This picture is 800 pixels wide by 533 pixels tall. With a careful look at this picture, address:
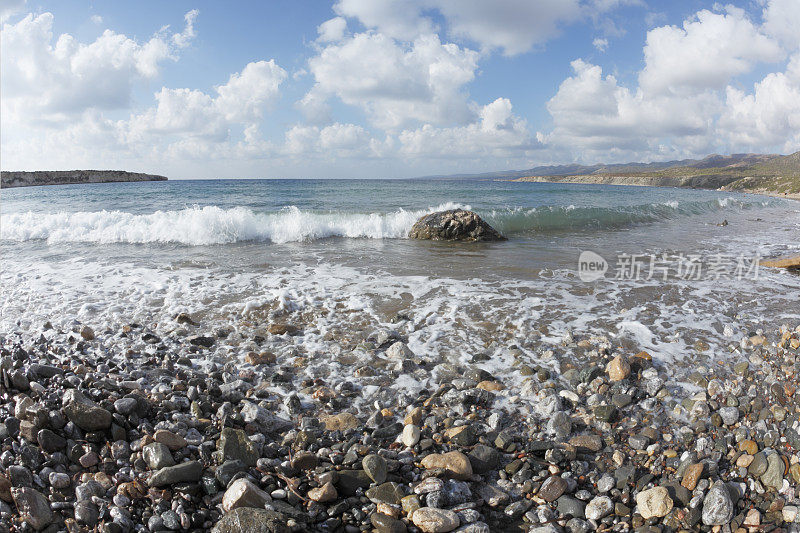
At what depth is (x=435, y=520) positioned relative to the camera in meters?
2.71

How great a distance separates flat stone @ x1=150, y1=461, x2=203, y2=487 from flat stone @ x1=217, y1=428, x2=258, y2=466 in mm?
208

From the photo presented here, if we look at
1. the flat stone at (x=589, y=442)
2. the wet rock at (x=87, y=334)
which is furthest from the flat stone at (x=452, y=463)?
the wet rock at (x=87, y=334)

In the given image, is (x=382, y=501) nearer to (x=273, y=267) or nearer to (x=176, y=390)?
(x=176, y=390)

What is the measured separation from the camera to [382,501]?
2912 mm

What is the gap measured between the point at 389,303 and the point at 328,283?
1.84 m

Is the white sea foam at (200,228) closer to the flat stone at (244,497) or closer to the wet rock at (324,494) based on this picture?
the flat stone at (244,497)

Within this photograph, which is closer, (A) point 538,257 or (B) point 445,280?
(B) point 445,280

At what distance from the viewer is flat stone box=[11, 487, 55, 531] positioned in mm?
2611

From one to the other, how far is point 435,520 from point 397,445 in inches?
34.4

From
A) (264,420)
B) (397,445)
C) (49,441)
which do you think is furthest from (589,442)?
(49,441)

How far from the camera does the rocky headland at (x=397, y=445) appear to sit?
2787mm

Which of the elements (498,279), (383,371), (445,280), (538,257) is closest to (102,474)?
(383,371)

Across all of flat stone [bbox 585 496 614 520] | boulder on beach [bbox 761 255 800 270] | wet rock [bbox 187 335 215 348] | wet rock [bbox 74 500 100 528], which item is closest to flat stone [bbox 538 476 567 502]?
flat stone [bbox 585 496 614 520]

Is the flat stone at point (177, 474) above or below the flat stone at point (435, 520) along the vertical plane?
above
